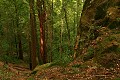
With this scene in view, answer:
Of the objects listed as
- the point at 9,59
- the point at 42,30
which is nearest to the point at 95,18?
the point at 42,30

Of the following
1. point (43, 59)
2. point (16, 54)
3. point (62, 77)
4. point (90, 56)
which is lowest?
point (16, 54)

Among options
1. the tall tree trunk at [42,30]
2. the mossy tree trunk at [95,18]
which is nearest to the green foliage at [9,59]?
the tall tree trunk at [42,30]

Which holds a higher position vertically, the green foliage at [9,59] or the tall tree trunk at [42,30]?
the tall tree trunk at [42,30]

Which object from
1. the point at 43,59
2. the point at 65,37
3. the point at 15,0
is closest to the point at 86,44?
the point at 43,59

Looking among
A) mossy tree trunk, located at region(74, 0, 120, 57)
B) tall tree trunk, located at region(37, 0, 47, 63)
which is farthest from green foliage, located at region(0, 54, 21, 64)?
mossy tree trunk, located at region(74, 0, 120, 57)

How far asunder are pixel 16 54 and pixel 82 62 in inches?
1097

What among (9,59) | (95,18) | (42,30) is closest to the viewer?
(95,18)

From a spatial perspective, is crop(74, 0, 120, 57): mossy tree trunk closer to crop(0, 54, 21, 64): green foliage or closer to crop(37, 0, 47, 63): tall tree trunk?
crop(37, 0, 47, 63): tall tree trunk

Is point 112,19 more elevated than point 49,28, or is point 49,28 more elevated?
point 112,19

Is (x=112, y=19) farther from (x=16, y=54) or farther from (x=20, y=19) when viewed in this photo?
(x=16, y=54)

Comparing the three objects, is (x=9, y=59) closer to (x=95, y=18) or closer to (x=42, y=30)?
(x=42, y=30)

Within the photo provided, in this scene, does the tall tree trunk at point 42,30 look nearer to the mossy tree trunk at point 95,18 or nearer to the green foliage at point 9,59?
the mossy tree trunk at point 95,18

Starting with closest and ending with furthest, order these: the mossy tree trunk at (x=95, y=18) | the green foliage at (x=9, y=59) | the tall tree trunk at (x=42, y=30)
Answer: the mossy tree trunk at (x=95, y=18), the tall tree trunk at (x=42, y=30), the green foliage at (x=9, y=59)

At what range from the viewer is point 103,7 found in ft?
47.8
